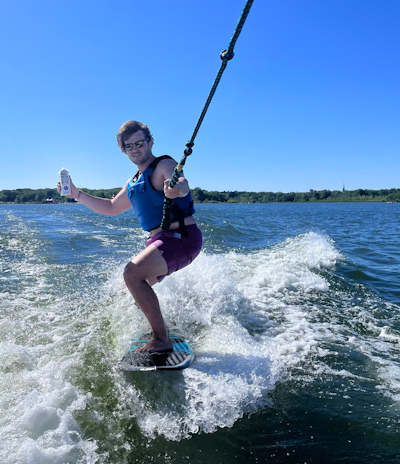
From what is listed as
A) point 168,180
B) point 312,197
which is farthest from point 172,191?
point 312,197

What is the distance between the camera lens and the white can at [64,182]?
14.9 feet

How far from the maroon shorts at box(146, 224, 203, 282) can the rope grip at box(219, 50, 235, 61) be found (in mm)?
1869

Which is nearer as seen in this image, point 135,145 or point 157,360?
point 157,360

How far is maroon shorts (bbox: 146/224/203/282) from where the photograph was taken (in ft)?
11.9

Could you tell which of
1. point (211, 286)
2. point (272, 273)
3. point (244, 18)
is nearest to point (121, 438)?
point (244, 18)

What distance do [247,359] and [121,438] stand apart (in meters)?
1.62

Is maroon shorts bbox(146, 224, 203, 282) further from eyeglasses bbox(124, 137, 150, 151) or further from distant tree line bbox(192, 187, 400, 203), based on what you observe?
distant tree line bbox(192, 187, 400, 203)

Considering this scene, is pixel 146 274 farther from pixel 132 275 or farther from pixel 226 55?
pixel 226 55

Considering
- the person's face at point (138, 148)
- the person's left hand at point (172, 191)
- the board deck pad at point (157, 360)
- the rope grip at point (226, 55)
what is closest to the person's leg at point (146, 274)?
the board deck pad at point (157, 360)

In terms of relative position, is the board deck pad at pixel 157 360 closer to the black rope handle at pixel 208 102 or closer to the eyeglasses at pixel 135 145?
the black rope handle at pixel 208 102

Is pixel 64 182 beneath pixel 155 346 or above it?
above

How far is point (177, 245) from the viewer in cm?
370

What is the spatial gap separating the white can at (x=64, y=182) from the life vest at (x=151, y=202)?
119 cm

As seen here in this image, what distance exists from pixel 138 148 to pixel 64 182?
151 centimetres
